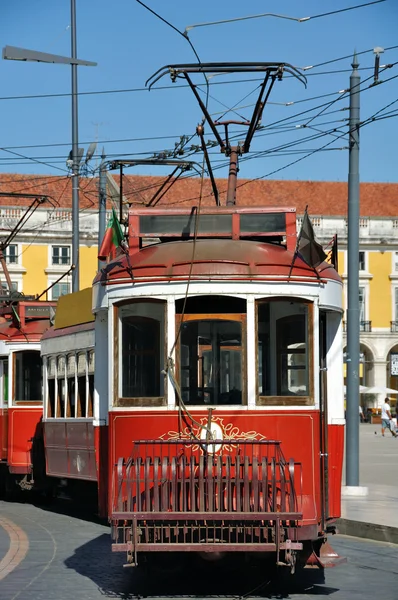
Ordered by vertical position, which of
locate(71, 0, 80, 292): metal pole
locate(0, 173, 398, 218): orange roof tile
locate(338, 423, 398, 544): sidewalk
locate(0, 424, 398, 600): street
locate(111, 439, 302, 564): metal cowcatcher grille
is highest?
locate(0, 173, 398, 218): orange roof tile

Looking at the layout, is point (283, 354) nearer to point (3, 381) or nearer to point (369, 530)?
point (369, 530)

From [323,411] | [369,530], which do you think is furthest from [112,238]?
[369,530]

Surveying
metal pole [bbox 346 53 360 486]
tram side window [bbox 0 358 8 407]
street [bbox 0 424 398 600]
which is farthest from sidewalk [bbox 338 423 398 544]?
tram side window [bbox 0 358 8 407]

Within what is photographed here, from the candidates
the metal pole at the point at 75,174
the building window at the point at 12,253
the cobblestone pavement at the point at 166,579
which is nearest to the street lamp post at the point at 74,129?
the metal pole at the point at 75,174

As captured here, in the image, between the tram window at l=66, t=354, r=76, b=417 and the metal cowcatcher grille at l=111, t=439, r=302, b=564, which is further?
the tram window at l=66, t=354, r=76, b=417

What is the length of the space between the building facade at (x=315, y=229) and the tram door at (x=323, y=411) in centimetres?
6502

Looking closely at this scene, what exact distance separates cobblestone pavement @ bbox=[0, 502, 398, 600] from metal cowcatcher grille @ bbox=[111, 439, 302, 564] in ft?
2.75

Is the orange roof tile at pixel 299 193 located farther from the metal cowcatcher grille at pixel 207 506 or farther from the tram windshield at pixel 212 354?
the metal cowcatcher grille at pixel 207 506

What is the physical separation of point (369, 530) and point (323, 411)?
4515mm

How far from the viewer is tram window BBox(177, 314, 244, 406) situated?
10.3 m

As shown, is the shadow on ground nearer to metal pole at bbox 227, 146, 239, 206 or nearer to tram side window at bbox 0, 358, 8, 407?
metal pole at bbox 227, 146, 239, 206

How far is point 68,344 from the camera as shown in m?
16.4

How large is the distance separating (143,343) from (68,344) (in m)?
5.98

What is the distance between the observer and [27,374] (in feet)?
67.9
